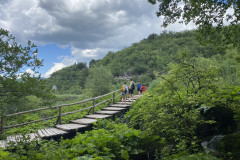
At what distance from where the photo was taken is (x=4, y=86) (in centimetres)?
382

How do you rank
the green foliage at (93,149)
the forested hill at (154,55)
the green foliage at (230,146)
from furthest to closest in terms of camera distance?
1. the forested hill at (154,55)
2. the green foliage at (93,149)
3. the green foliage at (230,146)

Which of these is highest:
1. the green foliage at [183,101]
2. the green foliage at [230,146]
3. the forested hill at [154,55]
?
the forested hill at [154,55]

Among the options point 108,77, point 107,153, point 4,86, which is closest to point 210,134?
point 107,153

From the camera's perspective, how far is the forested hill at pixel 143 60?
38719 millimetres

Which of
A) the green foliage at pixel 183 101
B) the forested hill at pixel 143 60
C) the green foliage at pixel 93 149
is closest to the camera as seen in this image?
the green foliage at pixel 93 149

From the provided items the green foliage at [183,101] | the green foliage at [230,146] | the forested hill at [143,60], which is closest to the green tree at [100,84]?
the forested hill at [143,60]

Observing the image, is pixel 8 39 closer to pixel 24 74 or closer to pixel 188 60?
pixel 24 74

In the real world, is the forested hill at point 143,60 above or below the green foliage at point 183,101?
above

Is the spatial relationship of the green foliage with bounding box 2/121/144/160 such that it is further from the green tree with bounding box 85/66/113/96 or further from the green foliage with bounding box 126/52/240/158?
the green tree with bounding box 85/66/113/96

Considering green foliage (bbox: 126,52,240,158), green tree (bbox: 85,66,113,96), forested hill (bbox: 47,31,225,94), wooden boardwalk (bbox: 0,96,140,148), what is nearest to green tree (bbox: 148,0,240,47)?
green foliage (bbox: 126,52,240,158)

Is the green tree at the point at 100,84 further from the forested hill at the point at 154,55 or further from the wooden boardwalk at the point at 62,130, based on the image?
the forested hill at the point at 154,55

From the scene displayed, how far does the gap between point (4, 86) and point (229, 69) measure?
1525cm

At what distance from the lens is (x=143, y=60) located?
45.6 m

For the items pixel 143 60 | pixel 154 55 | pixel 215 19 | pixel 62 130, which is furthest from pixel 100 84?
pixel 154 55
